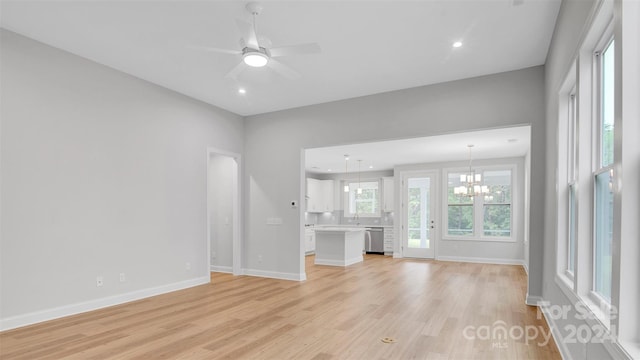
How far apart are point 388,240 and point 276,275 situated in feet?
17.7

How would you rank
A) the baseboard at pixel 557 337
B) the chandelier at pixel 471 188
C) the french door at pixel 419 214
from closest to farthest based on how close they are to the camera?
the baseboard at pixel 557 337
the chandelier at pixel 471 188
the french door at pixel 419 214

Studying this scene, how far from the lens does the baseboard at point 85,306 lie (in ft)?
12.6

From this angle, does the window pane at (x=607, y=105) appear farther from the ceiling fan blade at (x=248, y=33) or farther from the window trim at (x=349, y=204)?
the window trim at (x=349, y=204)

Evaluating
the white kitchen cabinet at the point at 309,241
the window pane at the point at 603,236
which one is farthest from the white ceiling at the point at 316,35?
the white kitchen cabinet at the point at 309,241

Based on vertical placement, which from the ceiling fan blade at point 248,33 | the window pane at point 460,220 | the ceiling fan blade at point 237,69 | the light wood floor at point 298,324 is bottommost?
the light wood floor at point 298,324

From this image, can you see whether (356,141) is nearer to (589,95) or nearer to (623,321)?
(589,95)

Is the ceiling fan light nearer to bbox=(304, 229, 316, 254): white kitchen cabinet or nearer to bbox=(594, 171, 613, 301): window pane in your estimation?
bbox=(594, 171, 613, 301): window pane

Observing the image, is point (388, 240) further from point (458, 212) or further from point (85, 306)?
point (85, 306)

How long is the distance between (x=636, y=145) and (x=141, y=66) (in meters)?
5.19

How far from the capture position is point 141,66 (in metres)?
4.84

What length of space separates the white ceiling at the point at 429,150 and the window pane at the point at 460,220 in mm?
1351

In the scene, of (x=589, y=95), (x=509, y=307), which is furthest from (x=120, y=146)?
(x=509, y=307)

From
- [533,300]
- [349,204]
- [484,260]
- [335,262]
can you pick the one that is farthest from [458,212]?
[533,300]

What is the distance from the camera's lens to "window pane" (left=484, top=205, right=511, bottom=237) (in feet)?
30.3
